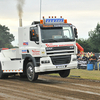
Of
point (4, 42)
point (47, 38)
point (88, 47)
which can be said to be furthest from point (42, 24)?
point (4, 42)

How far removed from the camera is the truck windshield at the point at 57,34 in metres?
12.8

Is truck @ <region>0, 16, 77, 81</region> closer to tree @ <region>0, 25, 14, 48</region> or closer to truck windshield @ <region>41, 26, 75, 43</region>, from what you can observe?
truck windshield @ <region>41, 26, 75, 43</region>

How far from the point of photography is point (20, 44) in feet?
46.0

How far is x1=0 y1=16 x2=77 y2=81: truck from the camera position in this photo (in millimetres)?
12828

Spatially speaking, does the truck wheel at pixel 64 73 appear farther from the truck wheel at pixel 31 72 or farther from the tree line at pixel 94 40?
the tree line at pixel 94 40

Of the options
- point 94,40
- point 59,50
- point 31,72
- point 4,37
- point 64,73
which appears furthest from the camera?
point 4,37

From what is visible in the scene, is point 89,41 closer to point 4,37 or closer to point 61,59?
point 4,37

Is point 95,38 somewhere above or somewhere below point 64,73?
above

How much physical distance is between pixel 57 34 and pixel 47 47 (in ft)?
3.06

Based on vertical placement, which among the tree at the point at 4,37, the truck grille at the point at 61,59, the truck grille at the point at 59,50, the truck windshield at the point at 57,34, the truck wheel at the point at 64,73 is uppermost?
the tree at the point at 4,37

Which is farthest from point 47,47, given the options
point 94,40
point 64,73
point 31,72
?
point 94,40

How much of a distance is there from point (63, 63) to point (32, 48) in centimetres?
176

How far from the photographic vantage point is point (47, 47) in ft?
41.9

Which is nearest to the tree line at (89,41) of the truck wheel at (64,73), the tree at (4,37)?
the tree at (4,37)
